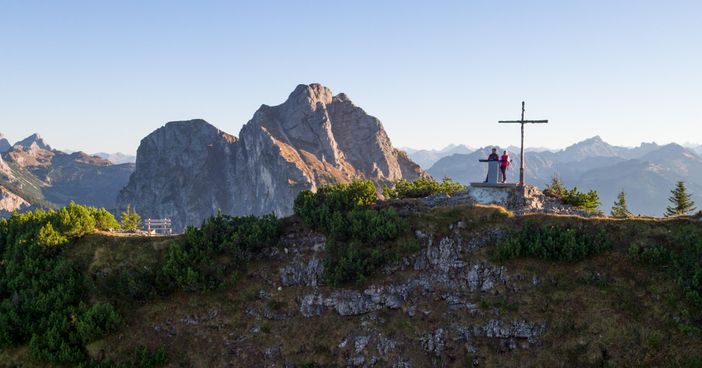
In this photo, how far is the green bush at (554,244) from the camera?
30500 mm

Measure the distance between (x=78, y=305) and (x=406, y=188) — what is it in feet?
102

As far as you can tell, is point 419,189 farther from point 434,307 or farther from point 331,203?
point 434,307

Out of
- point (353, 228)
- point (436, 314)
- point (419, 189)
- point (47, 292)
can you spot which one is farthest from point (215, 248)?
point (419, 189)

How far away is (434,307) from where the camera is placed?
102ft

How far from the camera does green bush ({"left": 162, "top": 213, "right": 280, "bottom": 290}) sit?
34156mm

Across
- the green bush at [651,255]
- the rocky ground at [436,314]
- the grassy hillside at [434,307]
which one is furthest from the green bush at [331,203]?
the green bush at [651,255]

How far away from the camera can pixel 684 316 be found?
26.0 m

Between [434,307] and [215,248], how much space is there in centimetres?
1734

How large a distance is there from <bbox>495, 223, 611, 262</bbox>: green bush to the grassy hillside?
0.34 meters

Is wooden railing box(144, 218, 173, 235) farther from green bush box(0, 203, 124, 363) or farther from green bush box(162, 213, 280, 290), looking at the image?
green bush box(162, 213, 280, 290)

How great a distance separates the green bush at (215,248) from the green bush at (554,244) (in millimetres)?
17647

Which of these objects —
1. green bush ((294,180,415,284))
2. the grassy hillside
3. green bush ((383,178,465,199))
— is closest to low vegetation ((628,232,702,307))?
the grassy hillside

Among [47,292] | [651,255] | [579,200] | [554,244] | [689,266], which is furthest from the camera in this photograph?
[579,200]

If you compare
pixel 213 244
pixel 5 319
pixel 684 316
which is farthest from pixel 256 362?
pixel 684 316
